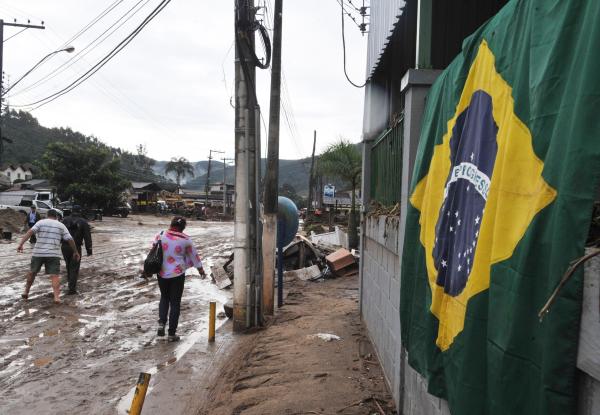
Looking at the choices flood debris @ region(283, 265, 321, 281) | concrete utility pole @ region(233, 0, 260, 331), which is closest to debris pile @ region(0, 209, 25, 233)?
flood debris @ region(283, 265, 321, 281)

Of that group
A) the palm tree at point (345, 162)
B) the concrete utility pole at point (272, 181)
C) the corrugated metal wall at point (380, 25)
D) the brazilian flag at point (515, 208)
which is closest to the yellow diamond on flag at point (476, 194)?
the brazilian flag at point (515, 208)

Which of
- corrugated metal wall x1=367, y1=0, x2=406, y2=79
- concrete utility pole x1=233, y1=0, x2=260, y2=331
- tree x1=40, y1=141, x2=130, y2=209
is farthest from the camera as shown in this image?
tree x1=40, y1=141, x2=130, y2=209

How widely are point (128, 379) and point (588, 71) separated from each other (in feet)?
19.0

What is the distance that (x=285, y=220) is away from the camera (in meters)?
10.7

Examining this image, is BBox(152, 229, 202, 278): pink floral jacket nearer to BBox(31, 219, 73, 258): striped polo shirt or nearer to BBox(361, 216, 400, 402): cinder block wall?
BBox(361, 216, 400, 402): cinder block wall

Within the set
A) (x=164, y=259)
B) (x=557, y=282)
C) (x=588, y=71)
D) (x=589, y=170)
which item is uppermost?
(x=588, y=71)

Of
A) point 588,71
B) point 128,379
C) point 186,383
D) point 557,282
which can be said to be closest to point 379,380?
point 186,383

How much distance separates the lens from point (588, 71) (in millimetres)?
1472

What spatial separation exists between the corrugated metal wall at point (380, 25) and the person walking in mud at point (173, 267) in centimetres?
379

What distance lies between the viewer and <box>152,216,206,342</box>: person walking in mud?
7398 millimetres

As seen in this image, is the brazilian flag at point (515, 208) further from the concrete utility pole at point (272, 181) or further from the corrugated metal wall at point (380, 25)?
the concrete utility pole at point (272, 181)

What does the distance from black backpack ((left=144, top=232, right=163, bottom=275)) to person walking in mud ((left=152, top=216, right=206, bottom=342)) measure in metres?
0.06

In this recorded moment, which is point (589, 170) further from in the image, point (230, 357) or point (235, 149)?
point (235, 149)

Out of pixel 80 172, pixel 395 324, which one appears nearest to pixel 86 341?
pixel 395 324
